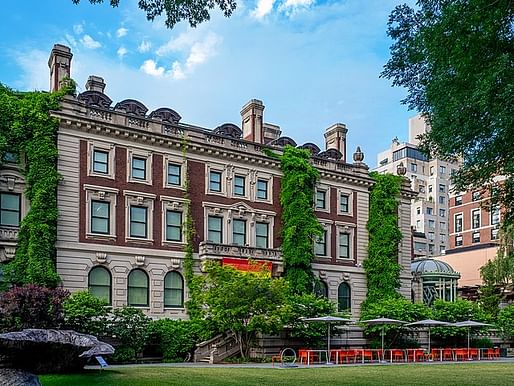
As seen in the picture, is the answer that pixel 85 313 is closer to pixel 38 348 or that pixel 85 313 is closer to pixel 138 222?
pixel 138 222

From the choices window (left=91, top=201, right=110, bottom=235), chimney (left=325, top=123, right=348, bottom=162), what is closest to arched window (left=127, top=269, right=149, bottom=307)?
window (left=91, top=201, right=110, bottom=235)

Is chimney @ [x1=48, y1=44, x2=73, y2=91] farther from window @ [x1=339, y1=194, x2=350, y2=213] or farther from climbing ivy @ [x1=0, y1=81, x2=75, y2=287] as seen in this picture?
window @ [x1=339, y1=194, x2=350, y2=213]

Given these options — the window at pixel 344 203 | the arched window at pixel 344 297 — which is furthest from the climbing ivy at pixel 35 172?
the window at pixel 344 203

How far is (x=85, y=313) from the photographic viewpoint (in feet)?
109

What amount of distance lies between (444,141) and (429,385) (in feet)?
26.3

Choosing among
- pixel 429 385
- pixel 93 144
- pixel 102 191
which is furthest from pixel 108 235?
pixel 429 385

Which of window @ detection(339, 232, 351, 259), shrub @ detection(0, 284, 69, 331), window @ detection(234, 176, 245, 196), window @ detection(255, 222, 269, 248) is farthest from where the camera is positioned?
window @ detection(339, 232, 351, 259)

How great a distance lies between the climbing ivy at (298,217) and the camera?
45.0 metres

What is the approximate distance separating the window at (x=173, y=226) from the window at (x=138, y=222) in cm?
151

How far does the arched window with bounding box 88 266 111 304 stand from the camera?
124 ft

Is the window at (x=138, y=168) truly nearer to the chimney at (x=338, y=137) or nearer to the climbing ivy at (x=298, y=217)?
the climbing ivy at (x=298, y=217)

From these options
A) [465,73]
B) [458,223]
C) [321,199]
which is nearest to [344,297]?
[321,199]

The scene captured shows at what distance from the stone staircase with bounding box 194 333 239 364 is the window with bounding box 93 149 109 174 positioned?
11640 millimetres

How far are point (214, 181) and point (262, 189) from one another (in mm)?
4058
